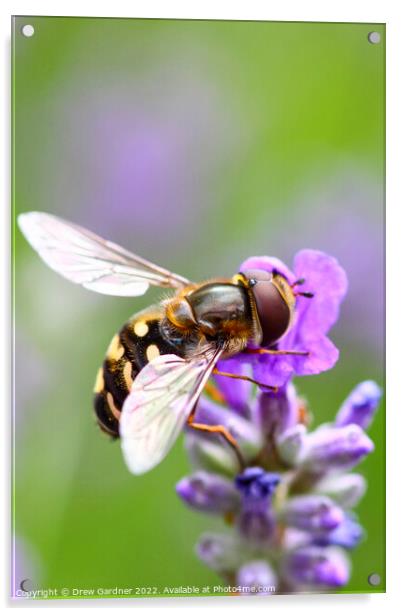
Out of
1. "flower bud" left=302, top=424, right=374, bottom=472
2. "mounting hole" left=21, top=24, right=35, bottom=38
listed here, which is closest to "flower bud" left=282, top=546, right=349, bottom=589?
"flower bud" left=302, top=424, right=374, bottom=472

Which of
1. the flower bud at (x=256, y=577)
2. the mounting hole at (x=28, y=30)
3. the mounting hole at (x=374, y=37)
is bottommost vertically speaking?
the flower bud at (x=256, y=577)

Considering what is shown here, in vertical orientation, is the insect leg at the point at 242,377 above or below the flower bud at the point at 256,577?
above

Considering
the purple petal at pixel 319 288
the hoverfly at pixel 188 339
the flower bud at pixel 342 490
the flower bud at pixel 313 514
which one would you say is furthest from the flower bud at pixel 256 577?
the purple petal at pixel 319 288

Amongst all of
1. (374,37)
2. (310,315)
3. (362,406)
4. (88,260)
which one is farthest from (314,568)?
(374,37)

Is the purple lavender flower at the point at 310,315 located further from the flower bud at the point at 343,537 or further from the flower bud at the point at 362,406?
the flower bud at the point at 343,537

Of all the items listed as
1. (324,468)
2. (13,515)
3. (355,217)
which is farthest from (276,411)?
(355,217)

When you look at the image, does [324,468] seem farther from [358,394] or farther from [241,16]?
[241,16]

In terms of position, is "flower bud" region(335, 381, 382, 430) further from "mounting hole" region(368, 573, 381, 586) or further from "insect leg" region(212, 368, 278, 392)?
"mounting hole" region(368, 573, 381, 586)
